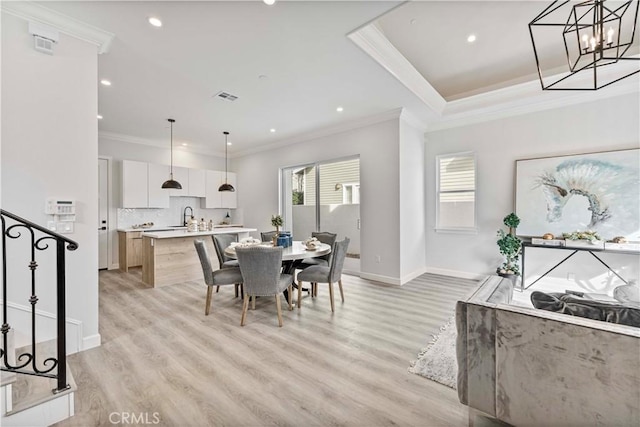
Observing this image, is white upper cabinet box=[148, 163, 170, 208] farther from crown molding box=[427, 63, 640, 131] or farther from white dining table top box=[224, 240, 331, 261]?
crown molding box=[427, 63, 640, 131]

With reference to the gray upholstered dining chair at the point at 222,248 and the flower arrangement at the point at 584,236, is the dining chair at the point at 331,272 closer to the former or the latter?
the gray upholstered dining chair at the point at 222,248

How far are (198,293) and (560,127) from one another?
19.8 ft

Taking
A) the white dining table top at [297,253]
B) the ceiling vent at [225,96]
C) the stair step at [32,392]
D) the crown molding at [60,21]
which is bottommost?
the stair step at [32,392]

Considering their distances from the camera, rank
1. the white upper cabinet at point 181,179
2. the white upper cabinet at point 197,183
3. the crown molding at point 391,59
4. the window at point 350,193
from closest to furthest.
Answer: the crown molding at point 391,59
the window at point 350,193
the white upper cabinet at point 181,179
the white upper cabinet at point 197,183

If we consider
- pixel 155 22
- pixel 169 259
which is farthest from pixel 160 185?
pixel 155 22

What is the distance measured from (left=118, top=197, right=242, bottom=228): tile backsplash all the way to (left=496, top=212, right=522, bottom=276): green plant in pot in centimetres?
616

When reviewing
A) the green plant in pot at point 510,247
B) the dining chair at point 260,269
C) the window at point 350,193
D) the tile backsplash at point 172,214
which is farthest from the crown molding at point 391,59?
the tile backsplash at point 172,214

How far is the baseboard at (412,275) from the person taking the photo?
4.50m

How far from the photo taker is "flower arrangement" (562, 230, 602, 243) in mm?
3582

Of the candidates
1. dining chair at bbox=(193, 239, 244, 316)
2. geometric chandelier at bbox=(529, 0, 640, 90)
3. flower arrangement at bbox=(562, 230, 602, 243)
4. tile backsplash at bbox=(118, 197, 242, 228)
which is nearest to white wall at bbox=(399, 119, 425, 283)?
geometric chandelier at bbox=(529, 0, 640, 90)

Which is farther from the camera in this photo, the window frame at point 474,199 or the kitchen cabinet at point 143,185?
the kitchen cabinet at point 143,185

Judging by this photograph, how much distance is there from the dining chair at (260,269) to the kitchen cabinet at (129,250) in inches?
156

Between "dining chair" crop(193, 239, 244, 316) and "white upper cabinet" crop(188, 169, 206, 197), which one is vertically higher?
"white upper cabinet" crop(188, 169, 206, 197)

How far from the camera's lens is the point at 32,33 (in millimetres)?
2156
